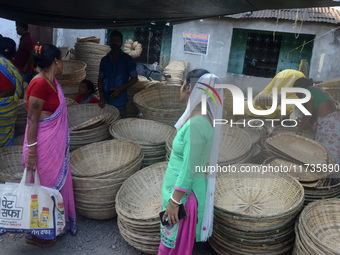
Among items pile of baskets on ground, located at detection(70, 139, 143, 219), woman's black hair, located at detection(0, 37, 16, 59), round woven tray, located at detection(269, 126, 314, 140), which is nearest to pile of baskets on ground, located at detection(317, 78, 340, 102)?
round woven tray, located at detection(269, 126, 314, 140)

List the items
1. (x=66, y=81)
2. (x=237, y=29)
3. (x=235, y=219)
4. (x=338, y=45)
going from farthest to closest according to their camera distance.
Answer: (x=237, y=29), (x=338, y=45), (x=66, y=81), (x=235, y=219)

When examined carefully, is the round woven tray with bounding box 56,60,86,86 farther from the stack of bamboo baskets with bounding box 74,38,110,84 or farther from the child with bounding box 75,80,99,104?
the child with bounding box 75,80,99,104

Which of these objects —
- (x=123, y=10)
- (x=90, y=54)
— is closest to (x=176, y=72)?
(x=90, y=54)

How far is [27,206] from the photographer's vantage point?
244 centimetres

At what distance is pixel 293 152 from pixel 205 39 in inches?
283

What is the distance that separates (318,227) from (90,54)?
4.88 m

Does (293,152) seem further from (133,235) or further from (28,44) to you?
(28,44)

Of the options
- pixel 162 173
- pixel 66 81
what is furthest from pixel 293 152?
pixel 66 81

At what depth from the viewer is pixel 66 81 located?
495 centimetres

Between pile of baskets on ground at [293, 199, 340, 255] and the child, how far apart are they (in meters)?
3.20

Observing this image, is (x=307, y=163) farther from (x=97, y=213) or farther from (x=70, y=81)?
(x=70, y=81)

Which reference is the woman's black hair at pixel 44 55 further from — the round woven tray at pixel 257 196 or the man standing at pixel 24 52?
the man standing at pixel 24 52

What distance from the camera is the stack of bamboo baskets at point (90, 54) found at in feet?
19.0

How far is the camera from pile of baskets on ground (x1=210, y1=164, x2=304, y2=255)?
221 cm
